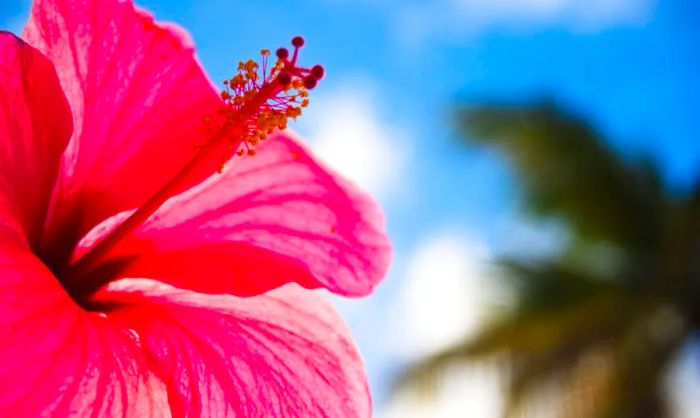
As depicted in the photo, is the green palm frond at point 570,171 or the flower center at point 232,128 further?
the green palm frond at point 570,171

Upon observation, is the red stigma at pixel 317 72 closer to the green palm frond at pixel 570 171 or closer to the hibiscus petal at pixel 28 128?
the hibiscus petal at pixel 28 128

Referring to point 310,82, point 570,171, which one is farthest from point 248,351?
point 570,171

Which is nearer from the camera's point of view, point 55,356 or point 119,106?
point 55,356

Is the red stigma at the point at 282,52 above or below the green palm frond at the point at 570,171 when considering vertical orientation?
below

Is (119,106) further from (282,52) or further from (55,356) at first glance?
(55,356)

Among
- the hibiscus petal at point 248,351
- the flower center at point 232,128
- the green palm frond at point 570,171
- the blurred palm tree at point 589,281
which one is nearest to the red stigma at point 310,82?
the flower center at point 232,128

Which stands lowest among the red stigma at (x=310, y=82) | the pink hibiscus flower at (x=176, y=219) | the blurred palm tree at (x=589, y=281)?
the pink hibiscus flower at (x=176, y=219)
